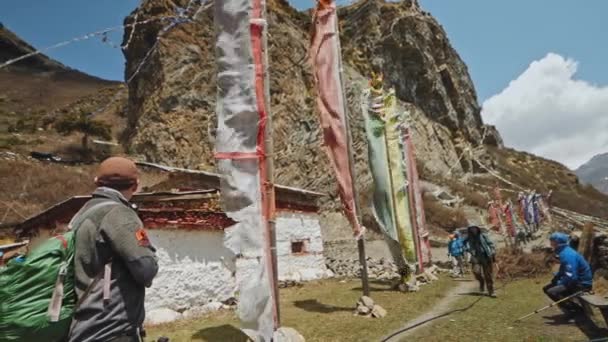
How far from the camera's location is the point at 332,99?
9867 millimetres

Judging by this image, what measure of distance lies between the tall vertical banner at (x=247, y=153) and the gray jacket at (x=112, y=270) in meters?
2.86

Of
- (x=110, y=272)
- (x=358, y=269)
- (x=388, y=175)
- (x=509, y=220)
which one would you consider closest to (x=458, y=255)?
(x=358, y=269)

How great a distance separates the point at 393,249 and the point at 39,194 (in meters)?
23.7

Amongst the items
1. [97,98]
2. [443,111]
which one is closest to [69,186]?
[443,111]

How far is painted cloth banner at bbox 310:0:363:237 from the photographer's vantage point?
31.4ft

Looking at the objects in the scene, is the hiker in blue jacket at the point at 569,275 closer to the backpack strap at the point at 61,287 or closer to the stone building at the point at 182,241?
the stone building at the point at 182,241

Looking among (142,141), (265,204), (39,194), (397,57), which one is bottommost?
(265,204)

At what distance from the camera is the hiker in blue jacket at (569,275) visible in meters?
7.12

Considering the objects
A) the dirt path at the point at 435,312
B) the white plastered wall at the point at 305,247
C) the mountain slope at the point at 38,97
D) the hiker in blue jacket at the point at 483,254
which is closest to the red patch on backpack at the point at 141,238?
the dirt path at the point at 435,312

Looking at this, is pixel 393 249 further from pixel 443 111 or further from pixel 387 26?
pixel 443 111

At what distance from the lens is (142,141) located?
3125 centimetres

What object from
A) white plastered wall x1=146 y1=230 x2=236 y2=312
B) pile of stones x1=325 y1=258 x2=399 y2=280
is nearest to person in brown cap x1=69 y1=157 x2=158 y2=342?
white plastered wall x1=146 y1=230 x2=236 y2=312

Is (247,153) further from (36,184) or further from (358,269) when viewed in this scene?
(36,184)

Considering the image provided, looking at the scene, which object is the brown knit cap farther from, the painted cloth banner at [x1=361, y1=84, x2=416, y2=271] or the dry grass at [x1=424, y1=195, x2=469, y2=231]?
the dry grass at [x1=424, y1=195, x2=469, y2=231]
